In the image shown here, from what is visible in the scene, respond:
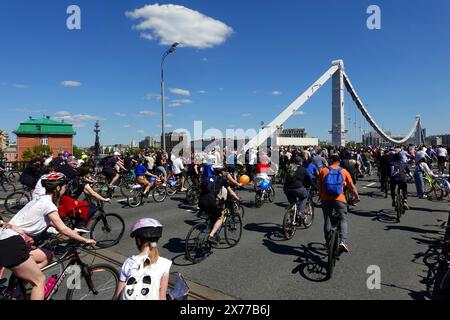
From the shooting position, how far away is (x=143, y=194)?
35.3 ft

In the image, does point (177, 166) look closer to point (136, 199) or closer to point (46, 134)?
point (136, 199)

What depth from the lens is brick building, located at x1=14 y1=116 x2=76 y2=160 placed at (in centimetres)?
5950

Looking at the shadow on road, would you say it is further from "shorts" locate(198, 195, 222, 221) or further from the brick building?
the brick building


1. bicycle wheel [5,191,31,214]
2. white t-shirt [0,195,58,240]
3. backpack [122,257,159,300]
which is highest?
white t-shirt [0,195,58,240]

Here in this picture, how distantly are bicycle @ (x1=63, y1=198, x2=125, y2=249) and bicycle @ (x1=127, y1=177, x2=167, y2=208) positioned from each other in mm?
3639

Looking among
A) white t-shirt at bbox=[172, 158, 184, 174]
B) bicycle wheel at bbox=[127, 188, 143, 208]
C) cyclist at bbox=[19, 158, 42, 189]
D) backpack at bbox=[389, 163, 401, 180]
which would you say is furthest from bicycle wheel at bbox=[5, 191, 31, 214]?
backpack at bbox=[389, 163, 401, 180]

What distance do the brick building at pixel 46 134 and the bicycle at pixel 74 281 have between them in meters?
62.5

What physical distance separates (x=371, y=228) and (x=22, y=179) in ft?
32.7

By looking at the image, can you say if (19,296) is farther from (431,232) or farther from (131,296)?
(431,232)

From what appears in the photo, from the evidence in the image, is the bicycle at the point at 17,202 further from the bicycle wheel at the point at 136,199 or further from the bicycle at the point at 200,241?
the bicycle at the point at 200,241

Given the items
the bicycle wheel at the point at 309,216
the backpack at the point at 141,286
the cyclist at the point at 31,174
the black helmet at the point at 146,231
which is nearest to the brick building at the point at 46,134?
the cyclist at the point at 31,174

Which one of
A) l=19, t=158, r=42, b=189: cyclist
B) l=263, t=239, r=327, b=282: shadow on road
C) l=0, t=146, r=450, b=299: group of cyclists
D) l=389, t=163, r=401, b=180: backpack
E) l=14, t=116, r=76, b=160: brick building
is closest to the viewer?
l=0, t=146, r=450, b=299: group of cyclists
